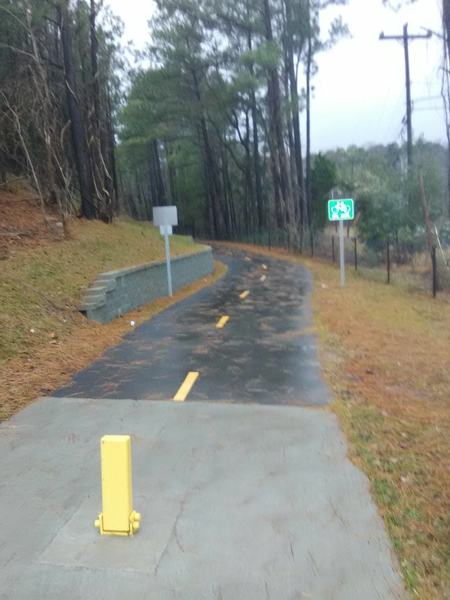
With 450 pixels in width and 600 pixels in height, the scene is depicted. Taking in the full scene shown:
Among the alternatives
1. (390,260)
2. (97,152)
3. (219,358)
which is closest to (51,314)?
(219,358)

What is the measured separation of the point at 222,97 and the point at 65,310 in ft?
98.2

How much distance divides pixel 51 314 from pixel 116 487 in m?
8.00

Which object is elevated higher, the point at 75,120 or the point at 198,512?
the point at 75,120

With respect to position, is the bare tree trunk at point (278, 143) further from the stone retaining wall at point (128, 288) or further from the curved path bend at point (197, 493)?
the curved path bend at point (197, 493)

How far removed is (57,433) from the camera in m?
6.26

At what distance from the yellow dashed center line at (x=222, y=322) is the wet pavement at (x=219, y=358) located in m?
0.13

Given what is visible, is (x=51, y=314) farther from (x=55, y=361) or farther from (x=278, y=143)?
(x=278, y=143)

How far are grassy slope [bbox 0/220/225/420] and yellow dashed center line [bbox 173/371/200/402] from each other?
164 centimetres

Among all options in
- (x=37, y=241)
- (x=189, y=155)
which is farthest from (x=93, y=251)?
(x=189, y=155)

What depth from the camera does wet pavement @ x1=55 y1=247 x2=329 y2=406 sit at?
765 centimetres

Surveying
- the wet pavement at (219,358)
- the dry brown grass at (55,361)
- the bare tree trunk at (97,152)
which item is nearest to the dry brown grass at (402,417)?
the wet pavement at (219,358)

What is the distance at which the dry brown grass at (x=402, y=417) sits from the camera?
4.10 m

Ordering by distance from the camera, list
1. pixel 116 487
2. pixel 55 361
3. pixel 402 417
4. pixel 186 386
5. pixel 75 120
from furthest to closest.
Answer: pixel 75 120 → pixel 55 361 → pixel 186 386 → pixel 402 417 → pixel 116 487

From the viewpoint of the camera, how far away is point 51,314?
11.6 metres
